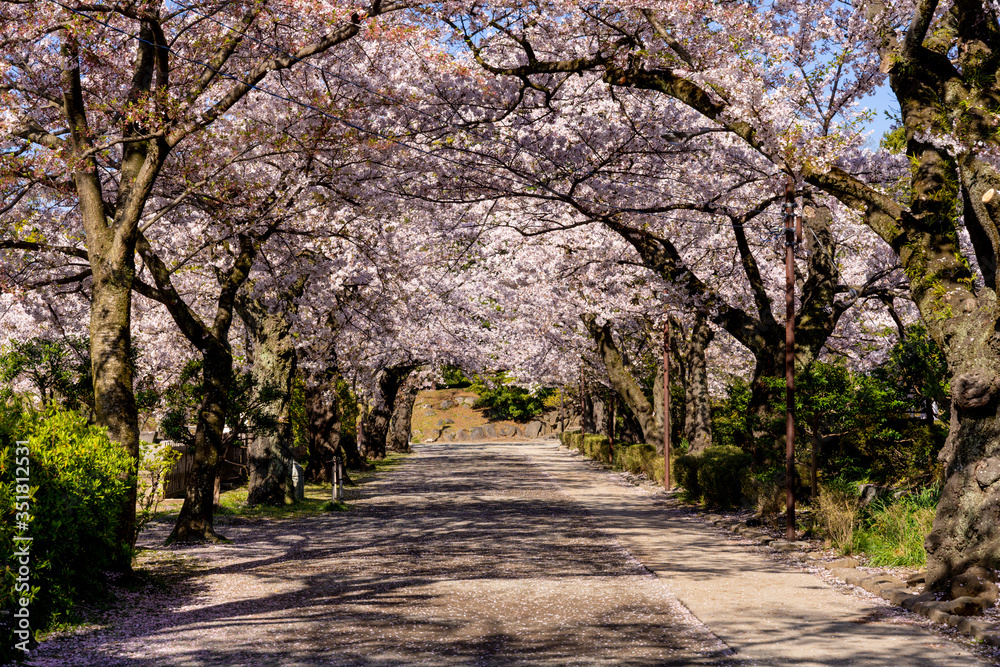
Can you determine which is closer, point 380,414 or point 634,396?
point 634,396

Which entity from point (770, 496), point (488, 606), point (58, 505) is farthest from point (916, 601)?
point (58, 505)

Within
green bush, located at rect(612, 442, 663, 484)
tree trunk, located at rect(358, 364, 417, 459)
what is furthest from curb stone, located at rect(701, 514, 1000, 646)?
tree trunk, located at rect(358, 364, 417, 459)

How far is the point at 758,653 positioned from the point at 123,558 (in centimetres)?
721

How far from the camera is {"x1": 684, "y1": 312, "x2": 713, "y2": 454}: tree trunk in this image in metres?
26.2

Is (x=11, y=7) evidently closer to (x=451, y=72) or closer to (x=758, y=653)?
(x=451, y=72)

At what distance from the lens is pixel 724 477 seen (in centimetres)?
1948

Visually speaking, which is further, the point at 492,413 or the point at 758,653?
the point at 492,413

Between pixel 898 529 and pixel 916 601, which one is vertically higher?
pixel 898 529

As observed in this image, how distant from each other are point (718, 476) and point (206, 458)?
10568 mm

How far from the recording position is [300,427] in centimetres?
2489

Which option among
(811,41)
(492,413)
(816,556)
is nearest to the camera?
(816,556)

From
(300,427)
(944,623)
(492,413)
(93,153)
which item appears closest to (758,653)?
(944,623)

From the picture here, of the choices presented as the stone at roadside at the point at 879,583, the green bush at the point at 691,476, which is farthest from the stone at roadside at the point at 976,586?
the green bush at the point at 691,476

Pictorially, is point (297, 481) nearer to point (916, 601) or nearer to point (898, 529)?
point (898, 529)
